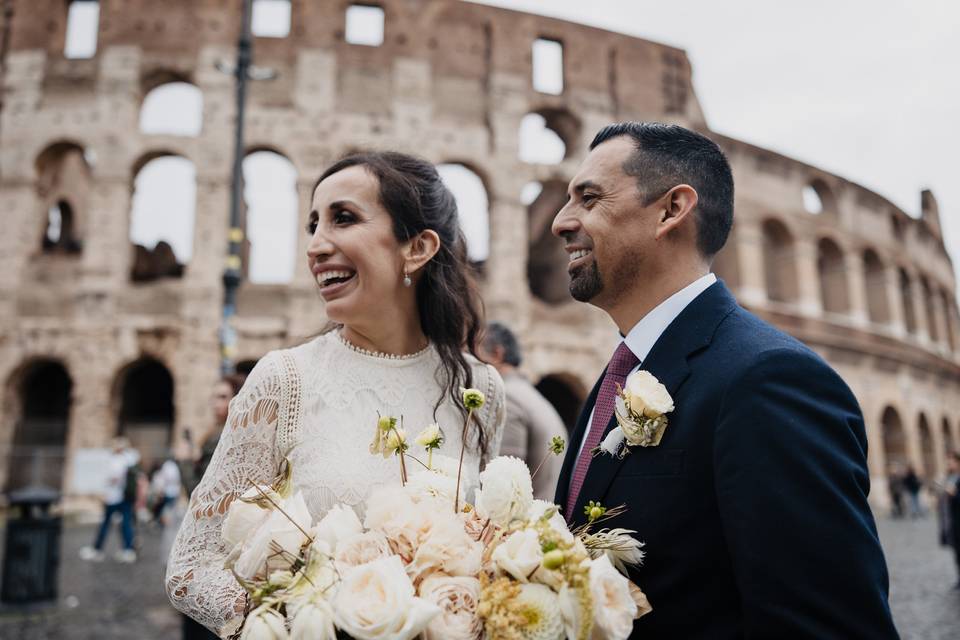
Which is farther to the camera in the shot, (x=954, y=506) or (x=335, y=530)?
(x=954, y=506)

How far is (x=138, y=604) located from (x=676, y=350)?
731cm

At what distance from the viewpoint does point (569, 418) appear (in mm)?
20312

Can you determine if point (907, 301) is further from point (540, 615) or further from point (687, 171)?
point (540, 615)

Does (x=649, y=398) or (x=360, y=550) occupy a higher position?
(x=649, y=398)

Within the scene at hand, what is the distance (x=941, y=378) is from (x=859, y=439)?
1200 inches

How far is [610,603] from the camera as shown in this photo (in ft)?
3.77

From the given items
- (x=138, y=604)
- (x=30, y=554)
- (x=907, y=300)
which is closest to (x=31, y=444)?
(x=30, y=554)

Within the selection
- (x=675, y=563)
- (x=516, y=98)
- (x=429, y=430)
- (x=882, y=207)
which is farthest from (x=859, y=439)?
(x=882, y=207)

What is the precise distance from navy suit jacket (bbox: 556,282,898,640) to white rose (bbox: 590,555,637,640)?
24cm

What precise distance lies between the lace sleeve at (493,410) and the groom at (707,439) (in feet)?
1.32

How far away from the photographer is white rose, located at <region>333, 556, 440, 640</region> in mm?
1078

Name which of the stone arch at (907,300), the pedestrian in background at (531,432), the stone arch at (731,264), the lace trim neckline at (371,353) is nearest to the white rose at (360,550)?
the lace trim neckline at (371,353)

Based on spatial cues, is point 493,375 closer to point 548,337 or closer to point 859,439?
point 859,439

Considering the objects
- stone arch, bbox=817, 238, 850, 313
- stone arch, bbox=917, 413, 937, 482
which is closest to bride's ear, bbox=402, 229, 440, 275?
stone arch, bbox=817, 238, 850, 313
